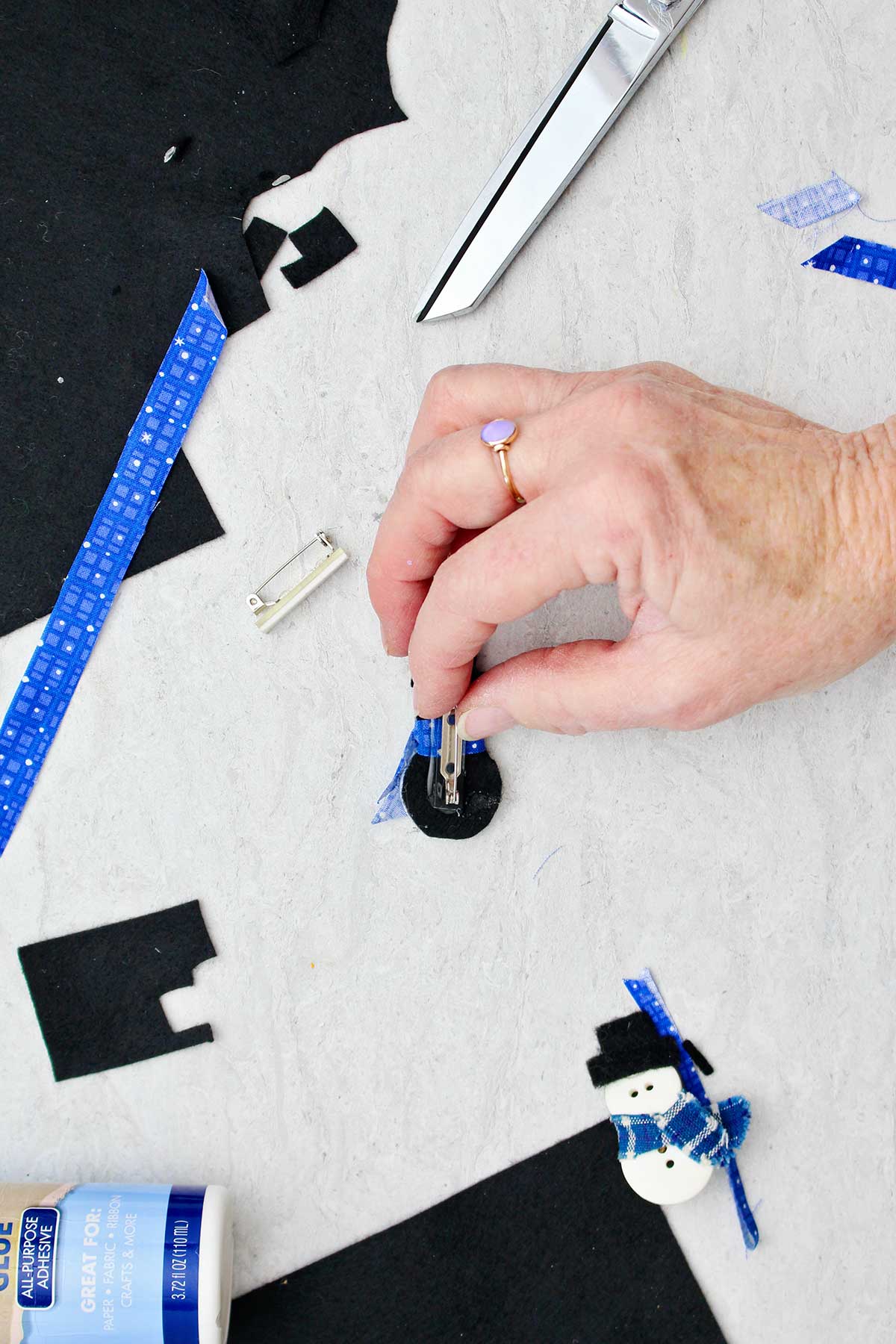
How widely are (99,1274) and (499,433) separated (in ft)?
2.98

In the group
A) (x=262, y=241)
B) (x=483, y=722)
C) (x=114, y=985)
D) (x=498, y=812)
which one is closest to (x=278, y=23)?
(x=262, y=241)

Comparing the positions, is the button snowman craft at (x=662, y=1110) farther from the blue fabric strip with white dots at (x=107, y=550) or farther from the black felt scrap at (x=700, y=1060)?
the blue fabric strip with white dots at (x=107, y=550)

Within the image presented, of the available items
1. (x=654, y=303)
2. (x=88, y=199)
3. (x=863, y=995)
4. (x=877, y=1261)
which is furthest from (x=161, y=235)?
(x=877, y=1261)

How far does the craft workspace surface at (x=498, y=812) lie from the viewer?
1073 millimetres

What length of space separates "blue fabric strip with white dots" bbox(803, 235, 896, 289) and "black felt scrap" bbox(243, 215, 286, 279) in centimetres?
62

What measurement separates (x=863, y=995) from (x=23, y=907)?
3.19ft

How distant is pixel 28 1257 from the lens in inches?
37.1

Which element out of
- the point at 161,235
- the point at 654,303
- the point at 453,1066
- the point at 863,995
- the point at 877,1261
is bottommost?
the point at 877,1261

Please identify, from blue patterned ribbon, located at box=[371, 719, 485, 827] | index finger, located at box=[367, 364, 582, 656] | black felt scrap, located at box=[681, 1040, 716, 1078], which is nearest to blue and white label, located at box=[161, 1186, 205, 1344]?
blue patterned ribbon, located at box=[371, 719, 485, 827]

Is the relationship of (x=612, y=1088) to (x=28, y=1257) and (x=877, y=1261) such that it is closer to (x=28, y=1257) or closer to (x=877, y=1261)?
(x=877, y=1261)

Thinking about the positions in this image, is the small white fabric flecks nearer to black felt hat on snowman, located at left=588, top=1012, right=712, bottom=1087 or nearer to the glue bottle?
black felt hat on snowman, located at left=588, top=1012, right=712, bottom=1087

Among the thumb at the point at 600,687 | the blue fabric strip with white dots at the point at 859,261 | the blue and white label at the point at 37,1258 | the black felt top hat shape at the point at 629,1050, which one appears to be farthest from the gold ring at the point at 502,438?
the blue and white label at the point at 37,1258

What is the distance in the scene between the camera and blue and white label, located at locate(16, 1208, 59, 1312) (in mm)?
933

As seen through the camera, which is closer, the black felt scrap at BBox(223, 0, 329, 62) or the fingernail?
the fingernail
